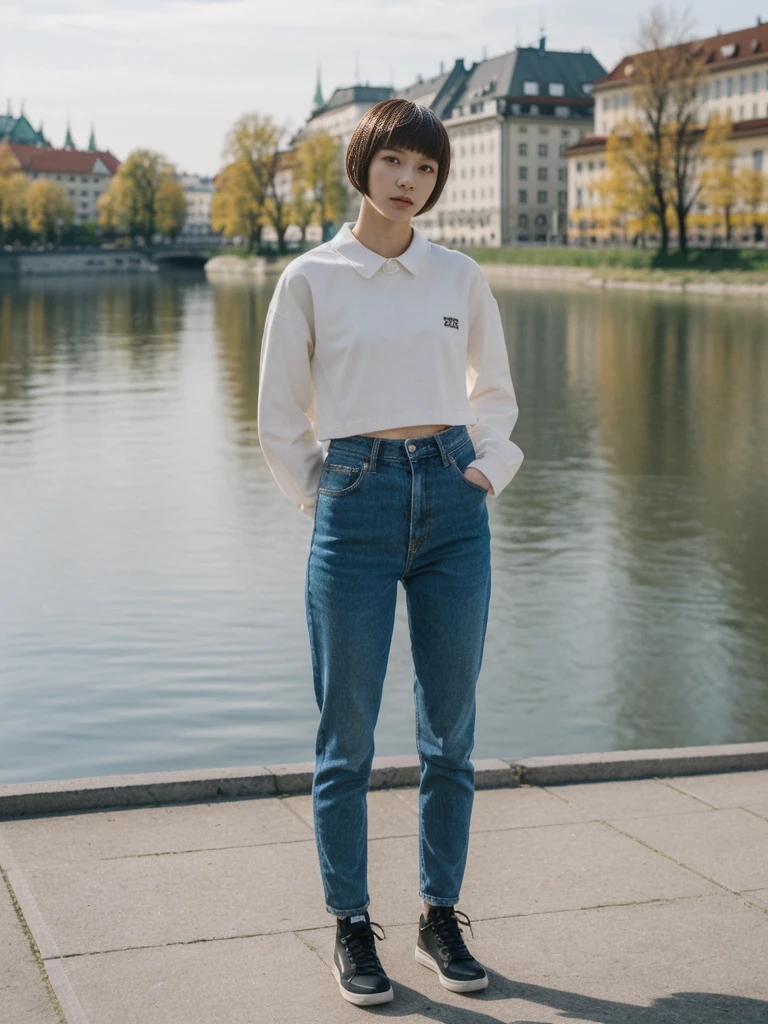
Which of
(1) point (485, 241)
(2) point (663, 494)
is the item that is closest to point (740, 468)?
(2) point (663, 494)

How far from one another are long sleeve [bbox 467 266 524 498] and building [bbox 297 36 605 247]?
4529 inches

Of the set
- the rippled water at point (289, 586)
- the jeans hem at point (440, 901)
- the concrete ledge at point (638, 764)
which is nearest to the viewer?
the jeans hem at point (440, 901)

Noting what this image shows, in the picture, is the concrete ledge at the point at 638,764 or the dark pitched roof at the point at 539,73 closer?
the concrete ledge at the point at 638,764

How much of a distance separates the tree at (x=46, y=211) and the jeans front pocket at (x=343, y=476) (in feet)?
474

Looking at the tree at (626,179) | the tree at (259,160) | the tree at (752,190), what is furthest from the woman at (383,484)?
the tree at (259,160)

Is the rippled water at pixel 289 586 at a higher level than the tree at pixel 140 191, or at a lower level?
lower

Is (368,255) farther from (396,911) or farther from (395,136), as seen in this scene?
(396,911)

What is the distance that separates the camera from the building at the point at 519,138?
401ft

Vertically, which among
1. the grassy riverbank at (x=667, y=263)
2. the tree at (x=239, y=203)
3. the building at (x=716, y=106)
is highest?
the building at (x=716, y=106)

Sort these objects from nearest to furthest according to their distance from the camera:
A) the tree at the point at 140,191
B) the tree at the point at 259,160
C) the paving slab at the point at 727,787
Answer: the paving slab at the point at 727,787
the tree at the point at 259,160
the tree at the point at 140,191

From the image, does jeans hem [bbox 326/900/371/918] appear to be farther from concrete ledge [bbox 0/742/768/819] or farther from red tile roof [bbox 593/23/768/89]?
red tile roof [bbox 593/23/768/89]

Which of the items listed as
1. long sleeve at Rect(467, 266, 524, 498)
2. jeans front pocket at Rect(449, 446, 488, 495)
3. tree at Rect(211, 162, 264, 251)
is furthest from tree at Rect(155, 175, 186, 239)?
jeans front pocket at Rect(449, 446, 488, 495)

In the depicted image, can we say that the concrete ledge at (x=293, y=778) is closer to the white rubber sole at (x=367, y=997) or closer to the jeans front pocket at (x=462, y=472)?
the white rubber sole at (x=367, y=997)

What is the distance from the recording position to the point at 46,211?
469ft
